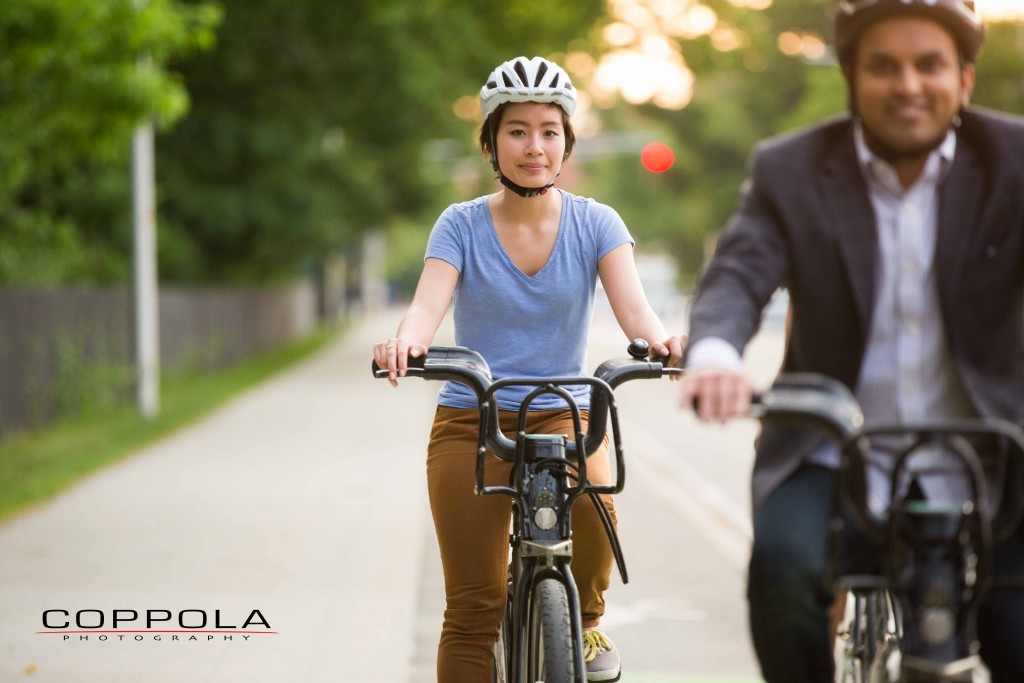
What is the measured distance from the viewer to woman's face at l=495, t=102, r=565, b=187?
387cm

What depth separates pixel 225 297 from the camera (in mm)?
28484

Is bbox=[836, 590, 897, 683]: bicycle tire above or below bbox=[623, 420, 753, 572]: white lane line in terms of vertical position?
above

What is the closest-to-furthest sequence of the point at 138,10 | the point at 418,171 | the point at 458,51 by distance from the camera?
1. the point at 138,10
2. the point at 458,51
3. the point at 418,171

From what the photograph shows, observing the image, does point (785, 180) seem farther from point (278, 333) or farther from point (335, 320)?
point (335, 320)

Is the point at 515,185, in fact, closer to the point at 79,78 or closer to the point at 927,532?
the point at 927,532

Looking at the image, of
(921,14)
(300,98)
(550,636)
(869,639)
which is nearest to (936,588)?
(869,639)

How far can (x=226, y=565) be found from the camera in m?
7.99

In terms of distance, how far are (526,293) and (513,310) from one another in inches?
2.1

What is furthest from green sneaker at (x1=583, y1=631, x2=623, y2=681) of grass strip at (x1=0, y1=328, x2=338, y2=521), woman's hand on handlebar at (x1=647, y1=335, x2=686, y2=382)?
grass strip at (x1=0, y1=328, x2=338, y2=521)

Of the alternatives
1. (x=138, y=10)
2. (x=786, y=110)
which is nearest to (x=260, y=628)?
(x=138, y=10)

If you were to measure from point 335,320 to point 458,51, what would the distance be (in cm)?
2806

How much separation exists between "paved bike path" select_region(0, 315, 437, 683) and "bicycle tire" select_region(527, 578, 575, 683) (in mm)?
2289

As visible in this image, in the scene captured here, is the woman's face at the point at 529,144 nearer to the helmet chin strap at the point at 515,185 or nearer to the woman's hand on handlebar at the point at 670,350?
the helmet chin strap at the point at 515,185

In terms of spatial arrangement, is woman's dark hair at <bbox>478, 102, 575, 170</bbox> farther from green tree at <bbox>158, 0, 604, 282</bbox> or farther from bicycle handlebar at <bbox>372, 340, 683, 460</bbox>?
green tree at <bbox>158, 0, 604, 282</bbox>
